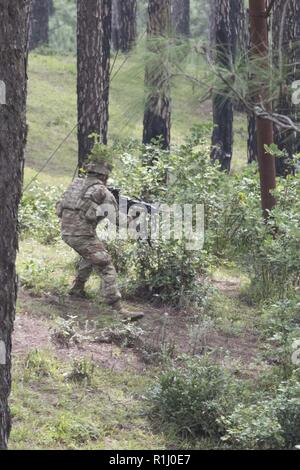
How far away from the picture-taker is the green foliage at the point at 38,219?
44.4 feet

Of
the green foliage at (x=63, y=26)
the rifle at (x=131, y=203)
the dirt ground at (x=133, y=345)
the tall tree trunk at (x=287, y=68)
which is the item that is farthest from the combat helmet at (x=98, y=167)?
the green foliage at (x=63, y=26)

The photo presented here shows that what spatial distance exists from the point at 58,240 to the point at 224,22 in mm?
8315

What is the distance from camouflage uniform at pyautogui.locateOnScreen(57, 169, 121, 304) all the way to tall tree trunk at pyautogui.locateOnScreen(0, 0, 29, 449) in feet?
13.0

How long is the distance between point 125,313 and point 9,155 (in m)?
4.47

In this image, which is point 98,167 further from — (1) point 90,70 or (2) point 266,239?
(1) point 90,70

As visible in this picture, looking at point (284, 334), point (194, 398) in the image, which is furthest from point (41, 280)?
point (194, 398)

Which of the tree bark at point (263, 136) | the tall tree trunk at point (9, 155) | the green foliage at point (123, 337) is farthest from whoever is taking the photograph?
the tree bark at point (263, 136)

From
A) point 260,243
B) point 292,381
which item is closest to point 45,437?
point 292,381

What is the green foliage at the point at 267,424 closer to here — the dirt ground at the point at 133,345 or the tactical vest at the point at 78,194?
the dirt ground at the point at 133,345

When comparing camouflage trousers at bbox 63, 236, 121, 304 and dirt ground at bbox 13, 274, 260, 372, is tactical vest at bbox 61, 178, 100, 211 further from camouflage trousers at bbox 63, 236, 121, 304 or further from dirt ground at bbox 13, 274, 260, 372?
dirt ground at bbox 13, 274, 260, 372

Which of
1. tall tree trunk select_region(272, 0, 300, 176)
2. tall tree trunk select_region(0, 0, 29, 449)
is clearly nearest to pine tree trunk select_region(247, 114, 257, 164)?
tall tree trunk select_region(272, 0, 300, 176)

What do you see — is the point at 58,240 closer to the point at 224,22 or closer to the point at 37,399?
the point at 37,399

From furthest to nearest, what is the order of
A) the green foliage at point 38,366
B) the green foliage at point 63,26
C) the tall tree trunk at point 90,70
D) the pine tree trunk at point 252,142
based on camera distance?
the green foliage at point 63,26
the pine tree trunk at point 252,142
the tall tree trunk at point 90,70
the green foliage at point 38,366

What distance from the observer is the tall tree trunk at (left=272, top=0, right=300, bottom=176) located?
6.64 m
